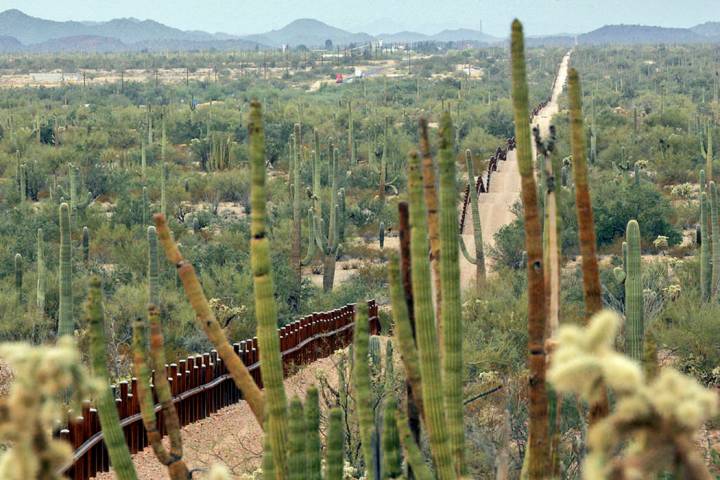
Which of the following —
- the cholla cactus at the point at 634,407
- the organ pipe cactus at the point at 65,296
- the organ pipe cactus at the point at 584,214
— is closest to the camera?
the cholla cactus at the point at 634,407

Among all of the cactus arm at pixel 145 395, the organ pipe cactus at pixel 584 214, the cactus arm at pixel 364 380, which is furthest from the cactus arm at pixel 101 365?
the organ pipe cactus at pixel 584 214

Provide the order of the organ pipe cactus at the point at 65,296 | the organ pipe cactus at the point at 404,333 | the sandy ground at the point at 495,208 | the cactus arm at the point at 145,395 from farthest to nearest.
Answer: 1. the sandy ground at the point at 495,208
2. the organ pipe cactus at the point at 65,296
3. the cactus arm at the point at 145,395
4. the organ pipe cactus at the point at 404,333

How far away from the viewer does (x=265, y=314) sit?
14.2ft

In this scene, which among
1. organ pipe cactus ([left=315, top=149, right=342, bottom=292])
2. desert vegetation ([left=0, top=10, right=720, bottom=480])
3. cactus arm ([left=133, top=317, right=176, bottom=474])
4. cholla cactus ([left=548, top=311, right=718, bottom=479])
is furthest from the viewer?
organ pipe cactus ([left=315, top=149, right=342, bottom=292])

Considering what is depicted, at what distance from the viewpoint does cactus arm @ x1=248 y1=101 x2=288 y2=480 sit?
4328mm

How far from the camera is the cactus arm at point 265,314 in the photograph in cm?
433

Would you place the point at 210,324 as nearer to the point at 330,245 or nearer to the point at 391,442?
the point at 391,442

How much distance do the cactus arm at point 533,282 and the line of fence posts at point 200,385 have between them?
13.6 ft

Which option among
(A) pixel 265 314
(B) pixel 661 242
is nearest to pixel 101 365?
(A) pixel 265 314

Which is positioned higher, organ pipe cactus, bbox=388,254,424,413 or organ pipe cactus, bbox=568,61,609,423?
organ pipe cactus, bbox=568,61,609,423

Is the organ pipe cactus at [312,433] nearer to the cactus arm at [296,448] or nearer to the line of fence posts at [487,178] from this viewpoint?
the cactus arm at [296,448]

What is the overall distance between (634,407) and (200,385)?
32.5 ft

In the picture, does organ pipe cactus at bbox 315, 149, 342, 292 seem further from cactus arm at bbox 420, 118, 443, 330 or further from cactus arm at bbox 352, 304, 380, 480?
cactus arm at bbox 420, 118, 443, 330

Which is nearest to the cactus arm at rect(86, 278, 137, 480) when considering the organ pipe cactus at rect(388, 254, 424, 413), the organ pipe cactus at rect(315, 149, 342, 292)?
the organ pipe cactus at rect(388, 254, 424, 413)
